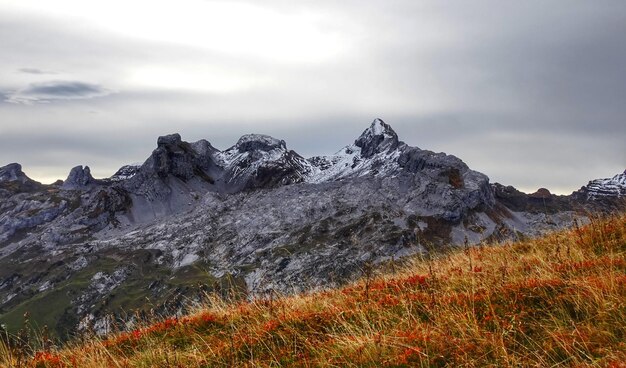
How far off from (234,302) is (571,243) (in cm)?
909

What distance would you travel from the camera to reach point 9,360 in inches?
372

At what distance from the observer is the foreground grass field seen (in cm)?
666

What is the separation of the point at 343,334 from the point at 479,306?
8.25 ft

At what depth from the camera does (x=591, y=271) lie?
9367 mm

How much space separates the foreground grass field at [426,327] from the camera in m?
6.66

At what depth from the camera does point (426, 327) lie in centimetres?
771

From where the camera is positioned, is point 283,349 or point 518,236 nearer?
point 283,349

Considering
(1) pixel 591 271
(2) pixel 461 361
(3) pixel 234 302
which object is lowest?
(3) pixel 234 302

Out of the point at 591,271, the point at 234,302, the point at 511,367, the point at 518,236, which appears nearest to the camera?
the point at 511,367

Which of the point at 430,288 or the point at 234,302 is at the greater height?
the point at 430,288

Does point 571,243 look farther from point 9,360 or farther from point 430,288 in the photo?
point 9,360

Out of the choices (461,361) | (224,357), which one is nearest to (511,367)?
(461,361)

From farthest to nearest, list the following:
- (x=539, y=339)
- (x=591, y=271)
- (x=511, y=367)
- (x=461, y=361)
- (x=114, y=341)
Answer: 1. (x=114, y=341)
2. (x=591, y=271)
3. (x=539, y=339)
4. (x=461, y=361)
5. (x=511, y=367)

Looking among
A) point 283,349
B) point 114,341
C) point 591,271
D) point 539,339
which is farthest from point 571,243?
point 114,341
